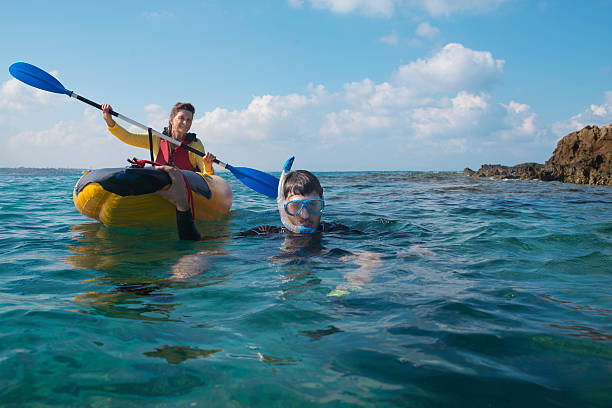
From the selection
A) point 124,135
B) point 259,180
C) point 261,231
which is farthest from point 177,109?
point 261,231

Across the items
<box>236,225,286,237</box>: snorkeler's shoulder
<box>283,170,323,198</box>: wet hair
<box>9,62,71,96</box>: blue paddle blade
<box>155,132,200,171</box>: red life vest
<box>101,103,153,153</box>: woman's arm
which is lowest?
<box>236,225,286,237</box>: snorkeler's shoulder

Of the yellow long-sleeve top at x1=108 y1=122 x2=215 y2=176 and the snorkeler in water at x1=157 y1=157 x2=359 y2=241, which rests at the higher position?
the yellow long-sleeve top at x1=108 y1=122 x2=215 y2=176

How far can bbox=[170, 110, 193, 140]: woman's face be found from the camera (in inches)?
292

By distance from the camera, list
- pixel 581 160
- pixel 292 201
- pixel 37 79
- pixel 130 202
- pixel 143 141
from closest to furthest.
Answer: pixel 292 201 → pixel 130 202 → pixel 37 79 → pixel 143 141 → pixel 581 160

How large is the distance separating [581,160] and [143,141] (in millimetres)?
26916

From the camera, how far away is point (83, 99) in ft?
22.8

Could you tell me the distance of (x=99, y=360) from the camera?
2.09 meters

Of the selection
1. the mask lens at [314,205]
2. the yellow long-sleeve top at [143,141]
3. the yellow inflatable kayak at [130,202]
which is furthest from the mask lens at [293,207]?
the yellow long-sleeve top at [143,141]

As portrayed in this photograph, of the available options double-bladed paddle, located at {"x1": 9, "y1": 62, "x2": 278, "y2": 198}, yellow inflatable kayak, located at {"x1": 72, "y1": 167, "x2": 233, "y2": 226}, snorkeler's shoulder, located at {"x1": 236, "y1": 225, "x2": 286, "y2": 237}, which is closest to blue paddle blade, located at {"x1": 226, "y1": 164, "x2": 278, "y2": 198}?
double-bladed paddle, located at {"x1": 9, "y1": 62, "x2": 278, "y2": 198}

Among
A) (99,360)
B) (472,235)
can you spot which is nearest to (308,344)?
(99,360)

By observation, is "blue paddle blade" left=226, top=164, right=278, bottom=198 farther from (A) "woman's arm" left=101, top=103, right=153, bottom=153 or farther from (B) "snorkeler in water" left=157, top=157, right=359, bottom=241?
(B) "snorkeler in water" left=157, top=157, right=359, bottom=241

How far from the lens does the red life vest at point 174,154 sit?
749 centimetres

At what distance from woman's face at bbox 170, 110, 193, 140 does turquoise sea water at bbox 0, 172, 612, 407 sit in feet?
9.06

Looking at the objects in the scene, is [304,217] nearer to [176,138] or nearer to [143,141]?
[176,138]
